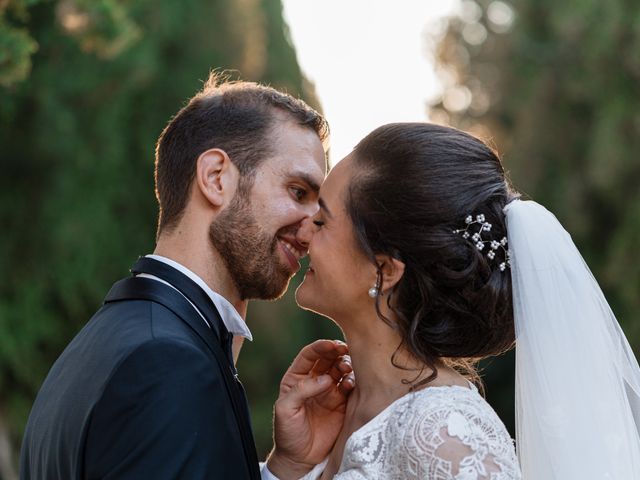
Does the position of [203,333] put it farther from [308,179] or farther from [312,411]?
[308,179]

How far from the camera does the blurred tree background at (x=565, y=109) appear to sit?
12.6 meters

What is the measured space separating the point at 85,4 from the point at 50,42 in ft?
11.8

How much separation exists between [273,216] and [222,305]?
0.37 m

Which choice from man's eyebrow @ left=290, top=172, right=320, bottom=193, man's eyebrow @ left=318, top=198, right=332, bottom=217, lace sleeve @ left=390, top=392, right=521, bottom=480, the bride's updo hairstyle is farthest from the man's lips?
lace sleeve @ left=390, top=392, right=521, bottom=480

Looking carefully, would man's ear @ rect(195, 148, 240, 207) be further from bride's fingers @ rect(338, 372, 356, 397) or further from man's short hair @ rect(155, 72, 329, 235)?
bride's fingers @ rect(338, 372, 356, 397)

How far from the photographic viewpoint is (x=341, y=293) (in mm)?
3018

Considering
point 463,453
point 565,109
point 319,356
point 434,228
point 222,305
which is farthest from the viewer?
point 565,109

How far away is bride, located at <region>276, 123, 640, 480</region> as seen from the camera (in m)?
2.85

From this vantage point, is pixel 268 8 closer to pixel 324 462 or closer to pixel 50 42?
pixel 50 42

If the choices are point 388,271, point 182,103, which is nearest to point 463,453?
point 388,271

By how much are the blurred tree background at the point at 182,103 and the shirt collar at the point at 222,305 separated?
4.88 metres

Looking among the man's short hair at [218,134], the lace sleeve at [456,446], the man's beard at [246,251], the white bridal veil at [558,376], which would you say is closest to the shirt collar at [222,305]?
the man's beard at [246,251]

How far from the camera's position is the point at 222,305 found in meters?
3.11

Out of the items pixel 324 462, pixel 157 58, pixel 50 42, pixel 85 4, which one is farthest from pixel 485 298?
pixel 157 58
